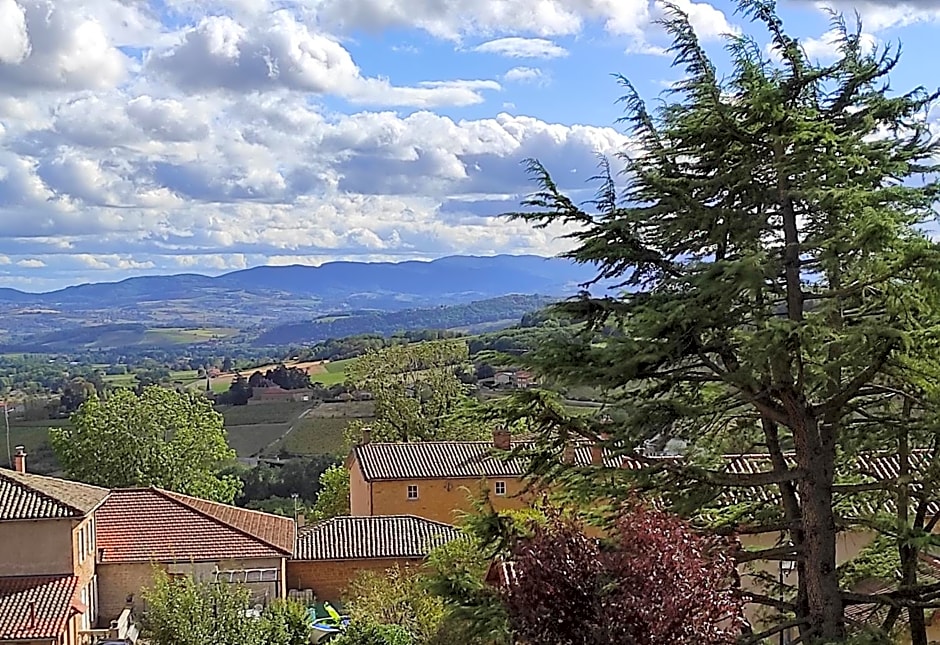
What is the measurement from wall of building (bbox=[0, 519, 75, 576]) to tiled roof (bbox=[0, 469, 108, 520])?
23cm

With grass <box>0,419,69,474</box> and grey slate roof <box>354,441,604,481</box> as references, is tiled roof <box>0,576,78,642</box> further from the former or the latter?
grass <box>0,419,69,474</box>

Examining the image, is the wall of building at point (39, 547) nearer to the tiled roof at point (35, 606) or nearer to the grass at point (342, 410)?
the tiled roof at point (35, 606)

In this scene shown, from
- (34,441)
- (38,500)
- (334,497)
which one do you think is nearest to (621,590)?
(38,500)

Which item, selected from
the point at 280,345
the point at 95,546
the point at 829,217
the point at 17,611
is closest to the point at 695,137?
the point at 829,217

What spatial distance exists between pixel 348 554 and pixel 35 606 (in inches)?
358

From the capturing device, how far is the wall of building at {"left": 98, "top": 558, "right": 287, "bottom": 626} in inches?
1212

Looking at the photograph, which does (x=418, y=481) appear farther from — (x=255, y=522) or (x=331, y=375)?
(x=331, y=375)

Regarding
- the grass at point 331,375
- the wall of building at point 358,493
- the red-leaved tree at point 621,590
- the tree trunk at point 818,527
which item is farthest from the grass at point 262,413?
the red-leaved tree at point 621,590

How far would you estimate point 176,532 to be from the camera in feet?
107

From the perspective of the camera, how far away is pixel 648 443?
39.0 feet

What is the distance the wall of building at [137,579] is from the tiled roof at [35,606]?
332 cm

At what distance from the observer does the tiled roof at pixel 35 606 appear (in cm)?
2562

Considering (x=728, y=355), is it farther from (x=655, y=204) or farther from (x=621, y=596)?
(x=621, y=596)

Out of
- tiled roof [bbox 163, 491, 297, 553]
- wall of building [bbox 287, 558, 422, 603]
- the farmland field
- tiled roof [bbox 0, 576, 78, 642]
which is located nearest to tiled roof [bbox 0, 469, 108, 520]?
tiled roof [bbox 0, 576, 78, 642]
